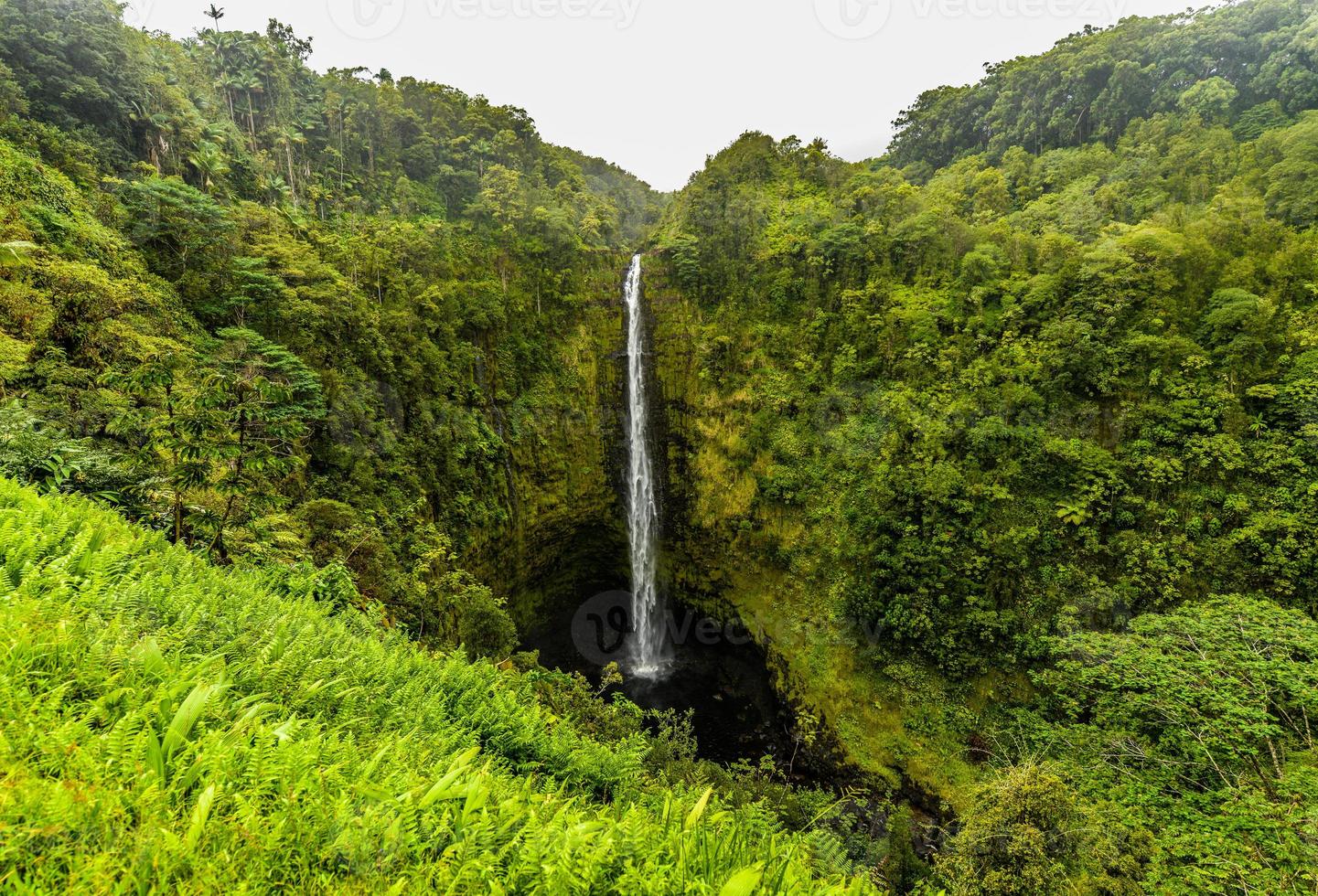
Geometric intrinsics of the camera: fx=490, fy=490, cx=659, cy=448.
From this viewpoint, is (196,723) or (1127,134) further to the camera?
(1127,134)

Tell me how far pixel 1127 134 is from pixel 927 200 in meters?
10.1

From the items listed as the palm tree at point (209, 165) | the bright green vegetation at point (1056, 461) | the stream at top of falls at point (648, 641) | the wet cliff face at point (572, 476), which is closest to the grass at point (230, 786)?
the bright green vegetation at point (1056, 461)

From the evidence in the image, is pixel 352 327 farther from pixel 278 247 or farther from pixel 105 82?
pixel 105 82

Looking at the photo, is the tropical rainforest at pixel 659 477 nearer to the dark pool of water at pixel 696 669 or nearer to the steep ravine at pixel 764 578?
the steep ravine at pixel 764 578

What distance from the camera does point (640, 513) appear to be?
22281mm

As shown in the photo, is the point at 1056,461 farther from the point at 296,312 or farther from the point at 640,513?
the point at 296,312

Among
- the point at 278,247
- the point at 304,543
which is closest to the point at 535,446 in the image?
the point at 278,247

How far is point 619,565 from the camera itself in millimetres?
22703

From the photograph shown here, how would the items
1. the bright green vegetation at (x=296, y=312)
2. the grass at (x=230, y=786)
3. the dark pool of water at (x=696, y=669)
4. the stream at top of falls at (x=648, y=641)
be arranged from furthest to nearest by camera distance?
the stream at top of falls at (x=648, y=641), the dark pool of water at (x=696, y=669), the bright green vegetation at (x=296, y=312), the grass at (x=230, y=786)

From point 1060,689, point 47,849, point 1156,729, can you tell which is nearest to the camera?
point 47,849

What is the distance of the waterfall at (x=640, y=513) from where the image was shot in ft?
70.3

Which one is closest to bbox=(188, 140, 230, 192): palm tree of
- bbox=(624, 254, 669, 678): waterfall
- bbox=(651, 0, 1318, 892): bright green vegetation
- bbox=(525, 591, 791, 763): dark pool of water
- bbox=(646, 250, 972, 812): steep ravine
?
bbox=(624, 254, 669, 678): waterfall

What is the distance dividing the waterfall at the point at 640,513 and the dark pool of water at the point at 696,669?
64 centimetres

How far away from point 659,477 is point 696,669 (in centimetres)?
815
